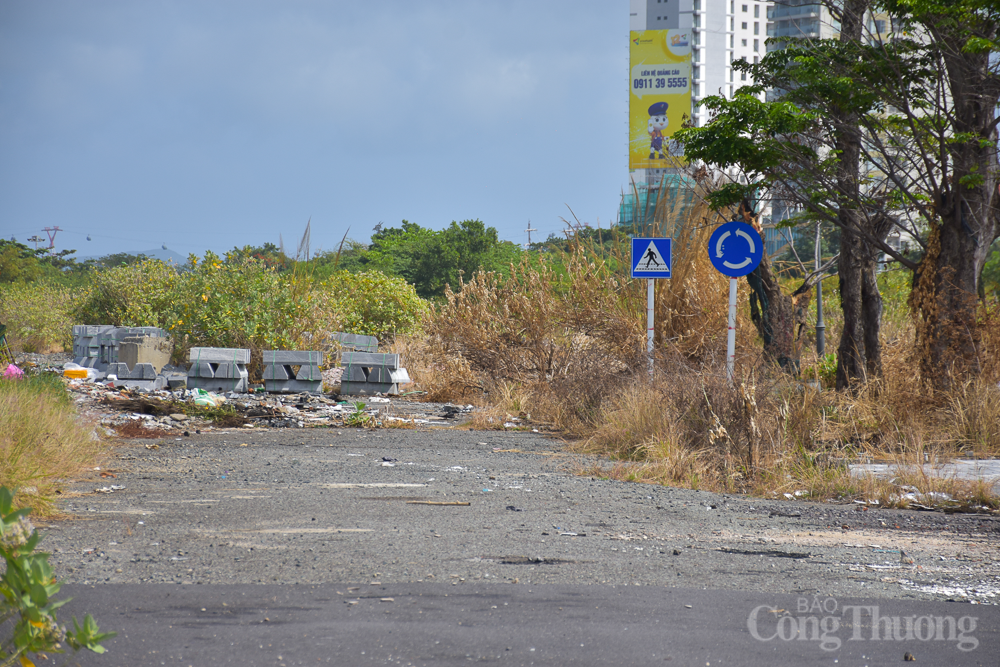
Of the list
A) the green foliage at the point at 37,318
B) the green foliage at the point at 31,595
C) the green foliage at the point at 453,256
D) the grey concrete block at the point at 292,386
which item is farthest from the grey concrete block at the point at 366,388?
the green foliage at the point at 453,256

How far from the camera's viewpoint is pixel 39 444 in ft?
21.6

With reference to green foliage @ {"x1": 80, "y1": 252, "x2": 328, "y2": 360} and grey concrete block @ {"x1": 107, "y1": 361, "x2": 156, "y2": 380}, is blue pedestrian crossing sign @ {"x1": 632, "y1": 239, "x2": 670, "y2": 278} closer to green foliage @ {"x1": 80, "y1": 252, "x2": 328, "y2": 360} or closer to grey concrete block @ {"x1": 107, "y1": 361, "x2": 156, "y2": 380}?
green foliage @ {"x1": 80, "y1": 252, "x2": 328, "y2": 360}

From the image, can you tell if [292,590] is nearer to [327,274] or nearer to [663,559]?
[663,559]

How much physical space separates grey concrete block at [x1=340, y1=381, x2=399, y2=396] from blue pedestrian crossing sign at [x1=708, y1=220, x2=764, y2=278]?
769cm

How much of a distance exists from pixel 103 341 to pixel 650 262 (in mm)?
14679

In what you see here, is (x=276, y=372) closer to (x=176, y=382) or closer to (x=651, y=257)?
(x=176, y=382)

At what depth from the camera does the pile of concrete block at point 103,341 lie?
755 inches

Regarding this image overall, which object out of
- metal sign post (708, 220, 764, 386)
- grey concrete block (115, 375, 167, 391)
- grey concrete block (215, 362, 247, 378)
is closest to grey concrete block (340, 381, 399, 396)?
grey concrete block (215, 362, 247, 378)

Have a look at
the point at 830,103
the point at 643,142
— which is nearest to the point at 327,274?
the point at 830,103

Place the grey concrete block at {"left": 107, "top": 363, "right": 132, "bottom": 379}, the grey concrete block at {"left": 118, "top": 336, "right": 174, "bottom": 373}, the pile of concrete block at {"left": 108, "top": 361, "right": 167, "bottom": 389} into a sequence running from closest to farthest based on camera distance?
the pile of concrete block at {"left": 108, "top": 361, "right": 167, "bottom": 389} → the grey concrete block at {"left": 107, "top": 363, "right": 132, "bottom": 379} → the grey concrete block at {"left": 118, "top": 336, "right": 174, "bottom": 373}

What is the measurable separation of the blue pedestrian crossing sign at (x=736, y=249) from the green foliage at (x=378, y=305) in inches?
512

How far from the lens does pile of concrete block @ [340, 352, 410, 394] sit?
15148 millimetres

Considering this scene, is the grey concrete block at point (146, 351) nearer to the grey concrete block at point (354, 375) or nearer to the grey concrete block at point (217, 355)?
the grey concrete block at point (217, 355)

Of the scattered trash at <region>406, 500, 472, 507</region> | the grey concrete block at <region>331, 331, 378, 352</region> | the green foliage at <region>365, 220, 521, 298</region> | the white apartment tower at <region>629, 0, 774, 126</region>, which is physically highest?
the white apartment tower at <region>629, 0, 774, 126</region>
